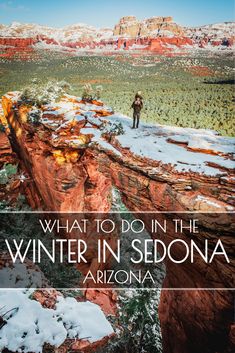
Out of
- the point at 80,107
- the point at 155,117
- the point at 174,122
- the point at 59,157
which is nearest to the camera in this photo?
the point at 59,157

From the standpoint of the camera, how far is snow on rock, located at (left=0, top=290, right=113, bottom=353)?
4.04 m

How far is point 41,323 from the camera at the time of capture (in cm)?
451

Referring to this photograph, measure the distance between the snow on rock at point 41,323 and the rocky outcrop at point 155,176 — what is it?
2964mm

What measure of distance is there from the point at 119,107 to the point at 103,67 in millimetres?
19427

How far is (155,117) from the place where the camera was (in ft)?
72.8

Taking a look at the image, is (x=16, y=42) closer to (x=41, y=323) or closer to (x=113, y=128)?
(x=113, y=128)

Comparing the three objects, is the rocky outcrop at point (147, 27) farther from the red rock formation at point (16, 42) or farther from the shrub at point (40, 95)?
the shrub at point (40, 95)

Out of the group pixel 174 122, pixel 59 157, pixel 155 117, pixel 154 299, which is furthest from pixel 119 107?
pixel 154 299

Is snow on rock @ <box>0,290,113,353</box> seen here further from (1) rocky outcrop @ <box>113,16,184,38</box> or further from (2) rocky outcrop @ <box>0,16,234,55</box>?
(1) rocky outcrop @ <box>113,16,184,38</box>

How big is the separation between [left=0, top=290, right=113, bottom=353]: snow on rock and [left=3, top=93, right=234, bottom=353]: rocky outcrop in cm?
296

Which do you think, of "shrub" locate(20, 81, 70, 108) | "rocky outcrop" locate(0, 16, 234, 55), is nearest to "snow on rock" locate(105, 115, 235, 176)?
"shrub" locate(20, 81, 70, 108)

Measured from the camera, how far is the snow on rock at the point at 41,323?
404 cm

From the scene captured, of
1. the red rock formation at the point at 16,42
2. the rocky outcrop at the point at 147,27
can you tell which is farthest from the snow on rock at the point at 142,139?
the rocky outcrop at the point at 147,27

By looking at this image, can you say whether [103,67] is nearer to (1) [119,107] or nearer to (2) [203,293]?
(1) [119,107]
